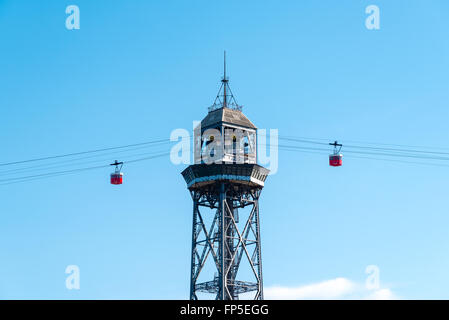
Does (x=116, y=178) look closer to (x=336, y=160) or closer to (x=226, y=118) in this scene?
(x=336, y=160)

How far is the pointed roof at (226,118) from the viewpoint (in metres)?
149

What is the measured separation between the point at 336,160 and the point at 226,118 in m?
37.6

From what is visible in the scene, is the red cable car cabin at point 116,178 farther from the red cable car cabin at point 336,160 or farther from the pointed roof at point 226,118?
the pointed roof at point 226,118

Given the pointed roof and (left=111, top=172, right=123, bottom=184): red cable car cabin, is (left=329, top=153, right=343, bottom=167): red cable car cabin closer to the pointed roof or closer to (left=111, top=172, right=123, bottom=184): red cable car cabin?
(left=111, top=172, right=123, bottom=184): red cable car cabin

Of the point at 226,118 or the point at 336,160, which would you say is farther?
the point at 226,118

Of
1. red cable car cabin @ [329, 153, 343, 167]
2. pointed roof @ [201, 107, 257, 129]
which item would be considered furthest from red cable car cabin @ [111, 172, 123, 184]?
pointed roof @ [201, 107, 257, 129]

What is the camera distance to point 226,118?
149m

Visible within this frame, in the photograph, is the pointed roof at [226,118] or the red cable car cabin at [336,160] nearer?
the red cable car cabin at [336,160]

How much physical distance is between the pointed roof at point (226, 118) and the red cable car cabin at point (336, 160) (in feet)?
118

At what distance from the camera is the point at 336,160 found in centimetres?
11450

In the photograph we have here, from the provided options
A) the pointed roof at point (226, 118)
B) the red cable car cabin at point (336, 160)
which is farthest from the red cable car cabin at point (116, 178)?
the pointed roof at point (226, 118)

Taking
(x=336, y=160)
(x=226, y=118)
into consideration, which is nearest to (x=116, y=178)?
(x=336, y=160)

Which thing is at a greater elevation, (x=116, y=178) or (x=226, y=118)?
(x=226, y=118)
